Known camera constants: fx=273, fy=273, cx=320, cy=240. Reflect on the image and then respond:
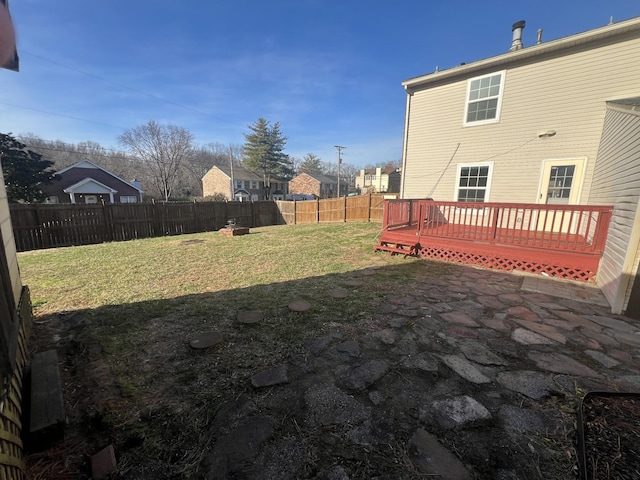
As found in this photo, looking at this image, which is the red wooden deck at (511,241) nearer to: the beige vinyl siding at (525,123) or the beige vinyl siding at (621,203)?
the beige vinyl siding at (621,203)

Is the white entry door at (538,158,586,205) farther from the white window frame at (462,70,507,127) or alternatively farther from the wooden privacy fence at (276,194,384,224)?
the wooden privacy fence at (276,194,384,224)

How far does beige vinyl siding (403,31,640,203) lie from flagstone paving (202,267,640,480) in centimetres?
522

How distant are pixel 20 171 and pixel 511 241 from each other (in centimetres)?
1875

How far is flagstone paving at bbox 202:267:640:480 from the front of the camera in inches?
61.7

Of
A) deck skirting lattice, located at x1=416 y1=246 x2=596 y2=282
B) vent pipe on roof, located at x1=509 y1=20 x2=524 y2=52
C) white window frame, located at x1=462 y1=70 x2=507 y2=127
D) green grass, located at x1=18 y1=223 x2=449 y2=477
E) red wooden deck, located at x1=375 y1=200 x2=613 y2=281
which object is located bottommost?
green grass, located at x1=18 y1=223 x2=449 y2=477

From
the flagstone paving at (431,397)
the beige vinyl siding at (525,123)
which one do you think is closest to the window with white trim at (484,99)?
the beige vinyl siding at (525,123)

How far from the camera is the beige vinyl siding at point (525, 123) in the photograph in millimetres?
6316

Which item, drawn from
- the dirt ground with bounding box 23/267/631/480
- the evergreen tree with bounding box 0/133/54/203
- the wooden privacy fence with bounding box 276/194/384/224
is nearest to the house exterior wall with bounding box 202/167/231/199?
the wooden privacy fence with bounding box 276/194/384/224

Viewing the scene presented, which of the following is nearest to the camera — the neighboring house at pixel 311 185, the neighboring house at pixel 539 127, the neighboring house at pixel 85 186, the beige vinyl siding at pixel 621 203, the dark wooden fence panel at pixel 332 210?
the beige vinyl siding at pixel 621 203

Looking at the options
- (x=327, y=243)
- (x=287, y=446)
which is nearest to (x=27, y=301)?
(x=287, y=446)

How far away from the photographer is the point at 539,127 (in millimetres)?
7133

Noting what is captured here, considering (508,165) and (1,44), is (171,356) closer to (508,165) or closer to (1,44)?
(1,44)

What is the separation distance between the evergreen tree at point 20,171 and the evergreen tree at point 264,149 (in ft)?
91.6

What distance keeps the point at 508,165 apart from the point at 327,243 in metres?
5.58
